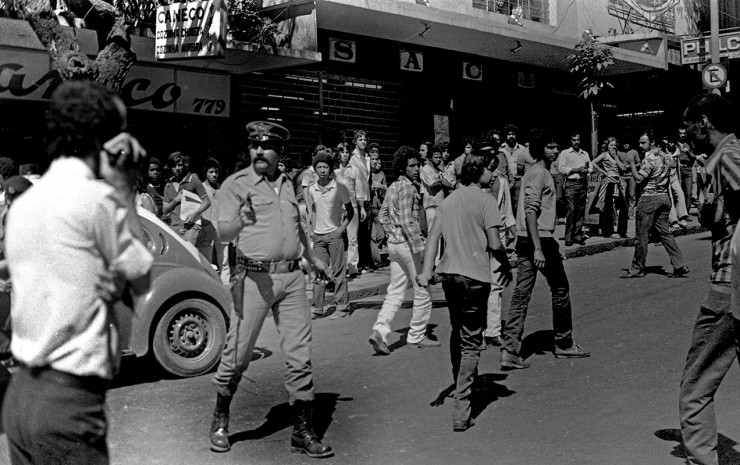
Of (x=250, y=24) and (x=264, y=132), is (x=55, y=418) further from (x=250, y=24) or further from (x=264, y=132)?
(x=250, y=24)

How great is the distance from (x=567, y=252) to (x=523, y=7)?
Answer: 7.93 metres

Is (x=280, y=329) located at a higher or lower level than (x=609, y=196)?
lower

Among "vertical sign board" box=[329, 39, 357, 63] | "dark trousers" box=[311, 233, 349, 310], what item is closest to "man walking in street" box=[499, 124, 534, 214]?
"vertical sign board" box=[329, 39, 357, 63]

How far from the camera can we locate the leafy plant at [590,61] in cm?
2098

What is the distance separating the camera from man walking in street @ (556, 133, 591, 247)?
1661 cm

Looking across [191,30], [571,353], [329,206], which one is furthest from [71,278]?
[191,30]

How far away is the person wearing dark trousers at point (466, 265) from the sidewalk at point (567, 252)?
5511mm

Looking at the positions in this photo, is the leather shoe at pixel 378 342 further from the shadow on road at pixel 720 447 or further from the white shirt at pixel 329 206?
the shadow on road at pixel 720 447

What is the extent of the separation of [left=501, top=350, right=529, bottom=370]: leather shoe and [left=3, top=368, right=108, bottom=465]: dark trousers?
531cm

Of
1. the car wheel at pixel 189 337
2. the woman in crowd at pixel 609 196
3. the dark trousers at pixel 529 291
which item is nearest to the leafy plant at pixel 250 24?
the woman in crowd at pixel 609 196

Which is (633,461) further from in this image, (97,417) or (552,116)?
(552,116)

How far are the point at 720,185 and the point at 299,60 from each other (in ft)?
37.0

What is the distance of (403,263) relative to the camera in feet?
30.6

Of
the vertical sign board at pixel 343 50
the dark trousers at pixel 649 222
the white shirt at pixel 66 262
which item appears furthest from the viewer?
the vertical sign board at pixel 343 50
